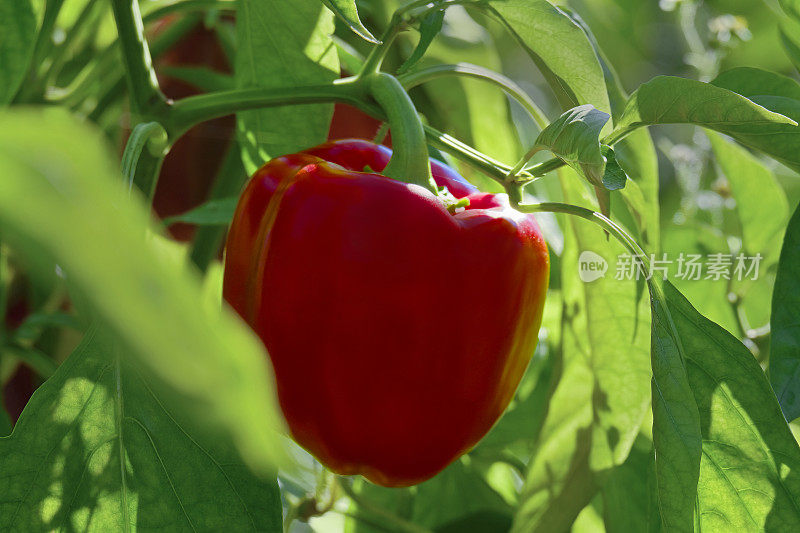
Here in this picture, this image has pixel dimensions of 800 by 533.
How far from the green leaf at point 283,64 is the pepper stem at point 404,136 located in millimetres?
65

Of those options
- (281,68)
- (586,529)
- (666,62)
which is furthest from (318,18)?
(666,62)

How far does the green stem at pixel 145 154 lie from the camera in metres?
0.29

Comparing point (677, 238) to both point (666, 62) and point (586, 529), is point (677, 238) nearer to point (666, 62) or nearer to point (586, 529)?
point (586, 529)

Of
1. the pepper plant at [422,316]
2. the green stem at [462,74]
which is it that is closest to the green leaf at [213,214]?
the pepper plant at [422,316]

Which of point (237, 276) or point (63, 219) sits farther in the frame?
point (237, 276)

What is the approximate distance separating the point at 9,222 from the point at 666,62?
1.09 m

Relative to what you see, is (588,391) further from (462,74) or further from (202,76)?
(202,76)

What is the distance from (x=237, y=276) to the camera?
30 cm

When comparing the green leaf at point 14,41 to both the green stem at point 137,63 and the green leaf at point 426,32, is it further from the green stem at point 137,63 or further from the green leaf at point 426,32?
the green leaf at point 426,32

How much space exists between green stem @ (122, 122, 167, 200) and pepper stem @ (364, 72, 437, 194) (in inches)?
3.2

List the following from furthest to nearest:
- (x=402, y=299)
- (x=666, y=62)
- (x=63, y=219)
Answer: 1. (x=666, y=62)
2. (x=402, y=299)
3. (x=63, y=219)

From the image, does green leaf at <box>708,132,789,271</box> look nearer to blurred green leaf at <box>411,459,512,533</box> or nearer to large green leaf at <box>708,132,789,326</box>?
large green leaf at <box>708,132,789,326</box>

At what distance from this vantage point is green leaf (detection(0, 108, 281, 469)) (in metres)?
0.08

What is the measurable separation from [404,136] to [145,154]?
0.33 ft
